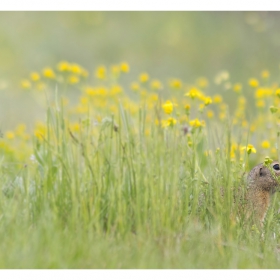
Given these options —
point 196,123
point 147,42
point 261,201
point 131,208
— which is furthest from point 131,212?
point 147,42

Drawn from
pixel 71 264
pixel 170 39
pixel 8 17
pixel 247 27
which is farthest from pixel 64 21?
pixel 71 264

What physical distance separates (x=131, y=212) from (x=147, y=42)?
35.2ft

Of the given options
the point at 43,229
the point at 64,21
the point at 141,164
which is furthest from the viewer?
the point at 64,21

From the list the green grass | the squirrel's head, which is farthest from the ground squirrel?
the green grass

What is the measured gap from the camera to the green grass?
488cm

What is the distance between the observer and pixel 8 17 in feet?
52.4

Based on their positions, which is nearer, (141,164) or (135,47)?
(141,164)

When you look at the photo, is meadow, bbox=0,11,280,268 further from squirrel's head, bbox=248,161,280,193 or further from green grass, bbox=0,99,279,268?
squirrel's head, bbox=248,161,280,193

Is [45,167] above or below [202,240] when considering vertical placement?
above

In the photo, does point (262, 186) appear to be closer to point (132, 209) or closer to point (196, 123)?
point (196, 123)

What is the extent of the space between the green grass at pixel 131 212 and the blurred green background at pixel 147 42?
8603mm

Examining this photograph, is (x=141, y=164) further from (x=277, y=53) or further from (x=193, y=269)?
(x=277, y=53)

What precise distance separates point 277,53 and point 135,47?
10.5 feet

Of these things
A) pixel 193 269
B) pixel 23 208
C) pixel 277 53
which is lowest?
pixel 193 269
